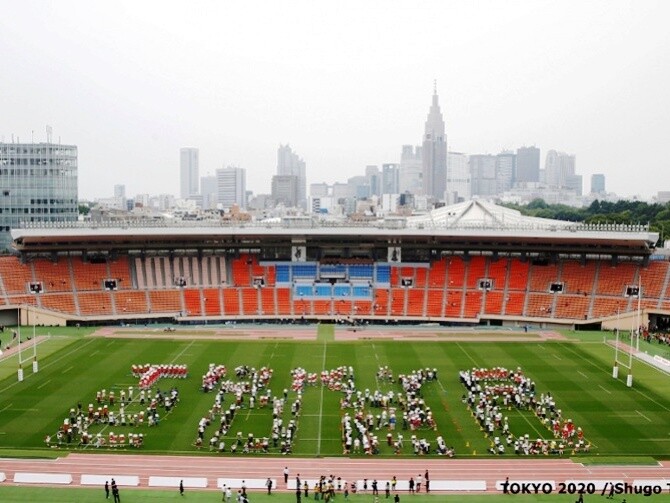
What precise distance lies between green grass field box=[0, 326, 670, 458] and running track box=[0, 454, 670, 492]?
2.99 ft

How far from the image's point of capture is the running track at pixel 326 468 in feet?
82.1

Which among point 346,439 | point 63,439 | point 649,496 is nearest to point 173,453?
point 63,439

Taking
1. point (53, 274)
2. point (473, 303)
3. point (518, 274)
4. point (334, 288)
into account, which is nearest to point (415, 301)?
point (473, 303)

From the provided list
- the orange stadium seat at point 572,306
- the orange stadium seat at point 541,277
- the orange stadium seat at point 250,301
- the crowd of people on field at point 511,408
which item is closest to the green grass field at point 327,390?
the crowd of people on field at point 511,408

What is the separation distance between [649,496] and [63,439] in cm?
2182

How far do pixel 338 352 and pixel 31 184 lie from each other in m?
53.9

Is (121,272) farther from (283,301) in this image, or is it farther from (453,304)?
(453,304)

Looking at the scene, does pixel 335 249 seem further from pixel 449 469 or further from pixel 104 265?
pixel 449 469

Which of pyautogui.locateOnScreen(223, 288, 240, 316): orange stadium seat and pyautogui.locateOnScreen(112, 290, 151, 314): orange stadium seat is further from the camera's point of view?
pyautogui.locateOnScreen(223, 288, 240, 316): orange stadium seat

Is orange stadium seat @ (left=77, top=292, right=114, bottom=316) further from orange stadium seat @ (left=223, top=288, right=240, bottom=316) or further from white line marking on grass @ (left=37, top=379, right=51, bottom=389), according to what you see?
white line marking on grass @ (left=37, top=379, right=51, bottom=389)

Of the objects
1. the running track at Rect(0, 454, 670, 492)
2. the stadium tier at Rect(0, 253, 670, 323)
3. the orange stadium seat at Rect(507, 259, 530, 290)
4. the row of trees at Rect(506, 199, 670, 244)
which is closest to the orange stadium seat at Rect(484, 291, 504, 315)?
the stadium tier at Rect(0, 253, 670, 323)

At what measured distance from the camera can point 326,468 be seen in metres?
25.7

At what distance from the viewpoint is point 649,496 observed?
77.6 ft

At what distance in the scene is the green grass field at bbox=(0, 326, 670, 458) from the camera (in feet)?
93.6
